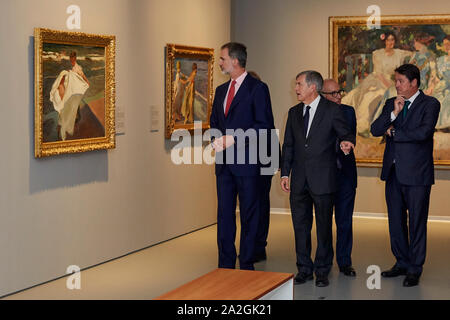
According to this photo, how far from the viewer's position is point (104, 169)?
8289 mm

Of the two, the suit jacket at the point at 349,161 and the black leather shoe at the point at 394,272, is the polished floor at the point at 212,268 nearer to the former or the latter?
the black leather shoe at the point at 394,272

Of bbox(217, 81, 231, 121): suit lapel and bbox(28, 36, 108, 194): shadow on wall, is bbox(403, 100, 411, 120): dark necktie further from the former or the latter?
bbox(28, 36, 108, 194): shadow on wall

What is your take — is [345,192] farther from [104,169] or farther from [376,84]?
[376,84]

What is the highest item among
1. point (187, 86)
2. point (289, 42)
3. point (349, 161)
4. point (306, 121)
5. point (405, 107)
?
point (289, 42)

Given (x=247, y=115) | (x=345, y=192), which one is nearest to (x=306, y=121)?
(x=247, y=115)

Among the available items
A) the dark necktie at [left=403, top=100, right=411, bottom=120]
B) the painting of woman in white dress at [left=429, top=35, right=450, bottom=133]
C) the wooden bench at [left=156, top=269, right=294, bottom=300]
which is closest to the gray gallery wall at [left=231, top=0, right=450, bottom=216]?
the painting of woman in white dress at [left=429, top=35, right=450, bottom=133]

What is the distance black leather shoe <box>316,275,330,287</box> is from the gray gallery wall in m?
4.57

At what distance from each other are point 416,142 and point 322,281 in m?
1.50

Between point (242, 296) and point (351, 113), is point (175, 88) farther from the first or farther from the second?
point (242, 296)

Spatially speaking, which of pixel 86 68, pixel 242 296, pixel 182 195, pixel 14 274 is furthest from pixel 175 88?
pixel 242 296

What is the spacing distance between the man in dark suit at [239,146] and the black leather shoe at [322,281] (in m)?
0.63

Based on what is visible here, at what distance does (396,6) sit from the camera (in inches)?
451

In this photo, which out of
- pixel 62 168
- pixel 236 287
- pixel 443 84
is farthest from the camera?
pixel 443 84

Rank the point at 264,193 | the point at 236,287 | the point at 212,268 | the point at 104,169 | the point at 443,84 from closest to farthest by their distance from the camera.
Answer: the point at 236,287, the point at 212,268, the point at 104,169, the point at 264,193, the point at 443,84
